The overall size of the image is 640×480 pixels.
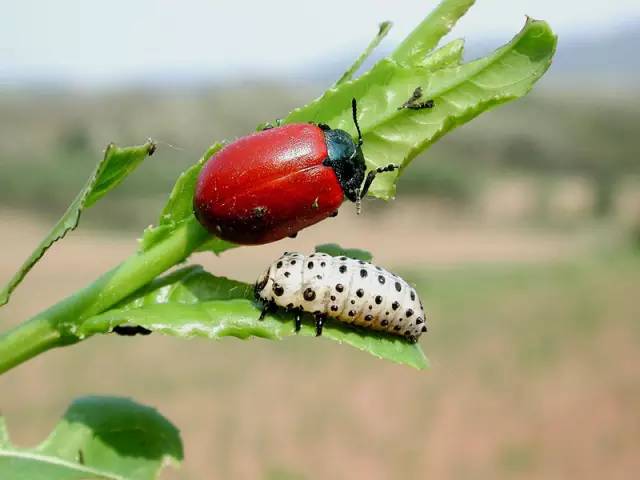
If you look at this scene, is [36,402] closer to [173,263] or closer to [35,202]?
[173,263]

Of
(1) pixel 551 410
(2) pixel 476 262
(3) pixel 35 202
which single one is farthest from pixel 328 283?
(3) pixel 35 202

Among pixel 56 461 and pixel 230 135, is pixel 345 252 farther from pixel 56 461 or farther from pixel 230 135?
pixel 230 135

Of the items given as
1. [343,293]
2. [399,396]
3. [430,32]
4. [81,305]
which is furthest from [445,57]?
[399,396]

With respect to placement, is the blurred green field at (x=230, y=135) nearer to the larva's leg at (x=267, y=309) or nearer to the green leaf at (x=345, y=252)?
the green leaf at (x=345, y=252)

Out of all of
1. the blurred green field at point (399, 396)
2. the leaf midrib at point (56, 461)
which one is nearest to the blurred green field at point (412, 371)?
the blurred green field at point (399, 396)

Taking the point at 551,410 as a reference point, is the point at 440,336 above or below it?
above

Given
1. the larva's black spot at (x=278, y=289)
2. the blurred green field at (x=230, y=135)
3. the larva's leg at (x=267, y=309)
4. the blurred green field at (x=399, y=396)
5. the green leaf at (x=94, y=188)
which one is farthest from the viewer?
the blurred green field at (x=230, y=135)
